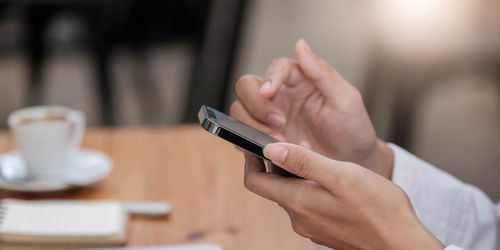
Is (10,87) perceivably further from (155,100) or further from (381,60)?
(381,60)

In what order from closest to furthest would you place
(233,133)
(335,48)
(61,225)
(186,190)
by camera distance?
(233,133)
(61,225)
(186,190)
(335,48)

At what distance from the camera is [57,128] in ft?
3.05

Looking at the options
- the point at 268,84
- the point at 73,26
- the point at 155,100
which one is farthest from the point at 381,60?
the point at 268,84

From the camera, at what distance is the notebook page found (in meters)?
0.72

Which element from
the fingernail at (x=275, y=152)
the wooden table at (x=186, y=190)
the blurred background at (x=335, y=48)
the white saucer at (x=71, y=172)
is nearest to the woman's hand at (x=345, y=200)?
the fingernail at (x=275, y=152)

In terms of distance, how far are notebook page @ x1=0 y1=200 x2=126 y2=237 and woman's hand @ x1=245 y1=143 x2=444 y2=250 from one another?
23cm

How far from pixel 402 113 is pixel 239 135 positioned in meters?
1.72

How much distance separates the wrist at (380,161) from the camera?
831 millimetres

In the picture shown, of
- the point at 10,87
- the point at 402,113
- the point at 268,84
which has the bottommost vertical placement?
the point at 10,87

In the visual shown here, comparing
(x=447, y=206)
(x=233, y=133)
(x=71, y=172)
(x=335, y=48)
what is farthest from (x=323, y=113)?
(x=335, y=48)

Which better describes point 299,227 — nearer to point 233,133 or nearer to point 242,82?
point 233,133

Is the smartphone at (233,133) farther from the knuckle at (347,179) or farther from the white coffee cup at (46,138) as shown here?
the white coffee cup at (46,138)

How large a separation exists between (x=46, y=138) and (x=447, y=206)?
0.57 metres

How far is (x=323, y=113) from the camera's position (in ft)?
2.71
